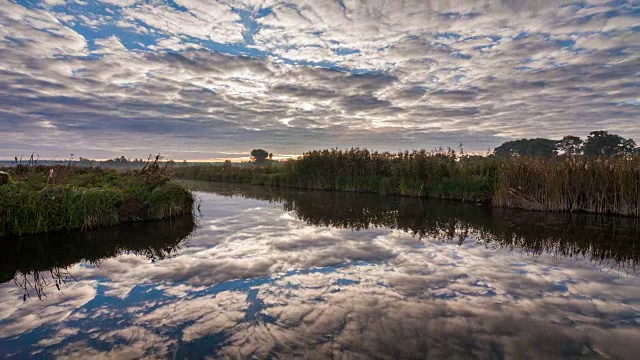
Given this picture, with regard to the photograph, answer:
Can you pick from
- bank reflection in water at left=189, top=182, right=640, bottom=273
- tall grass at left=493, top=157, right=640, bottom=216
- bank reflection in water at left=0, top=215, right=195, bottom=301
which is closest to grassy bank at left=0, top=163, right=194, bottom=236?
bank reflection in water at left=0, top=215, right=195, bottom=301

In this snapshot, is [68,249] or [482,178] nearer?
[68,249]

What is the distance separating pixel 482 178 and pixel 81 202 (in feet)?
50.8

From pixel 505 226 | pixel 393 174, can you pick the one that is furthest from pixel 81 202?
pixel 393 174

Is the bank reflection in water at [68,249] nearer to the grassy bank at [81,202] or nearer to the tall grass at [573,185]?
the grassy bank at [81,202]

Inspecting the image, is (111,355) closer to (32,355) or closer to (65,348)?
(65,348)

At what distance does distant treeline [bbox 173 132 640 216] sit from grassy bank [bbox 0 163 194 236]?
11712 millimetres

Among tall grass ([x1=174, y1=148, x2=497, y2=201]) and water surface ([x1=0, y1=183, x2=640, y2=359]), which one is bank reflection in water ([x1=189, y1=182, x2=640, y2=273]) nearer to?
water surface ([x1=0, y1=183, x2=640, y2=359])

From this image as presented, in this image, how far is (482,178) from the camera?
51.2 ft

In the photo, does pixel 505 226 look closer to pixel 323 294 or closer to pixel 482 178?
pixel 482 178

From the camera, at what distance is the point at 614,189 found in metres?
11.0

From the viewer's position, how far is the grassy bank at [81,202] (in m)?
7.92

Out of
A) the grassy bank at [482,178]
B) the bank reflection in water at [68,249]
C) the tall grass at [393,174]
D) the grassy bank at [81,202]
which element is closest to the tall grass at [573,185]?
the grassy bank at [482,178]

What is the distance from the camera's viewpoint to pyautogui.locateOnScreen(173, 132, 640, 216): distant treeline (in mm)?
11102

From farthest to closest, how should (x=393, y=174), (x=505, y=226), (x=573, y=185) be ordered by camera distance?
(x=393, y=174) < (x=573, y=185) < (x=505, y=226)
